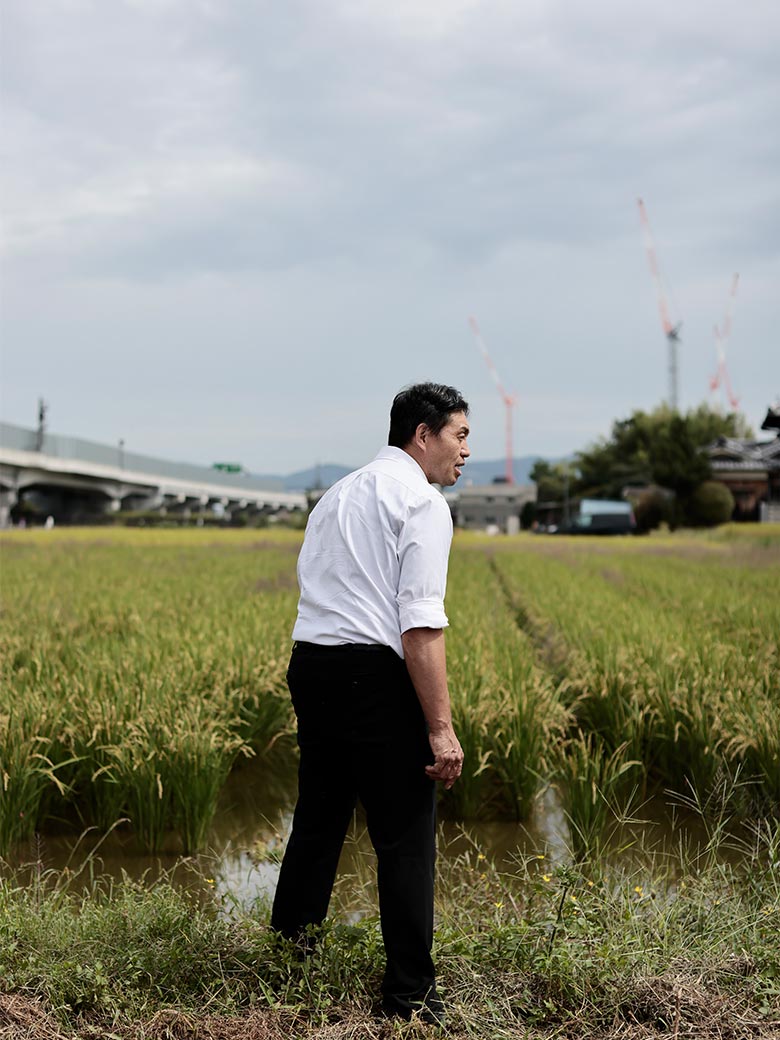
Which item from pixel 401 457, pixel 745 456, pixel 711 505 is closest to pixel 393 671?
pixel 401 457

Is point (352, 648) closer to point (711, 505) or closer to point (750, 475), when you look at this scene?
point (711, 505)

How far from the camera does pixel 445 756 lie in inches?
81.7

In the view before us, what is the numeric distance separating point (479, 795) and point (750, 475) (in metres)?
40.3

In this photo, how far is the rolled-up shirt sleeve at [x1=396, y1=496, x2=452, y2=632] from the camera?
6.67 ft

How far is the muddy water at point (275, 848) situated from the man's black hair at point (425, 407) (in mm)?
1444

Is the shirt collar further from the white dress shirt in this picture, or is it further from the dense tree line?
the dense tree line

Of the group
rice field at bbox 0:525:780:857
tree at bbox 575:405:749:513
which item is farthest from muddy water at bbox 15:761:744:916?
tree at bbox 575:405:749:513

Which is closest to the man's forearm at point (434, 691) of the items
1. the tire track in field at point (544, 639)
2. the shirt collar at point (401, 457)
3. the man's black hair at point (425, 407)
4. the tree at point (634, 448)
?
the shirt collar at point (401, 457)

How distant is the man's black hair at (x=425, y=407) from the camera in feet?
7.36

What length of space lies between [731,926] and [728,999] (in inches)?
13.9

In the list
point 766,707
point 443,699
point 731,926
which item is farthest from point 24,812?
point 766,707

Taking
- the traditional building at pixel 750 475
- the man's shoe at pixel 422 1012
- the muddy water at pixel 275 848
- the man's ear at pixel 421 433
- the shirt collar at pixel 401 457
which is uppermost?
the traditional building at pixel 750 475

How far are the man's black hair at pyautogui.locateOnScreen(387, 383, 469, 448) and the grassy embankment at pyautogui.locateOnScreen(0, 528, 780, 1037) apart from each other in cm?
120

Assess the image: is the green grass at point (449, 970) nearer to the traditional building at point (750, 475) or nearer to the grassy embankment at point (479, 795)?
the grassy embankment at point (479, 795)
